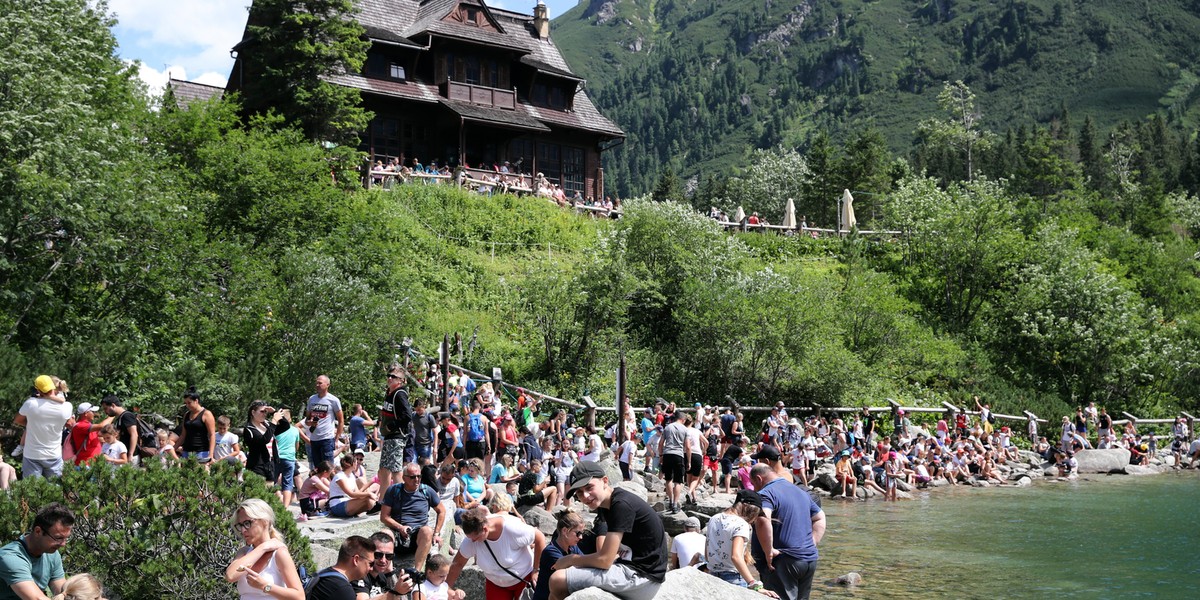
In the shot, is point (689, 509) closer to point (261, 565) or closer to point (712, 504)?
point (712, 504)

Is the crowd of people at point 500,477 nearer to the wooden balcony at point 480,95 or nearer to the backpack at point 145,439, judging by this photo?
the backpack at point 145,439

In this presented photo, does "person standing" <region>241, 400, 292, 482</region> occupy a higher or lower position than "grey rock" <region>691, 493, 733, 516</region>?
higher

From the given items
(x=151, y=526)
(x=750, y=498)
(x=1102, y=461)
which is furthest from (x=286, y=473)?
(x=1102, y=461)

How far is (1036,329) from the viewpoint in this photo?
134 feet

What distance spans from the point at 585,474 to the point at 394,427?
268 inches

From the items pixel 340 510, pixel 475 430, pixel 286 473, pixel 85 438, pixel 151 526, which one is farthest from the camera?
pixel 475 430

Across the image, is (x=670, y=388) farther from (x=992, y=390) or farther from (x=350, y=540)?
(x=350, y=540)

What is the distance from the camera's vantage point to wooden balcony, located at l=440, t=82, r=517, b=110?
1757 inches

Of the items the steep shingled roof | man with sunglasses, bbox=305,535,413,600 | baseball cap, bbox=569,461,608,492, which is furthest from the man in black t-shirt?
the steep shingled roof

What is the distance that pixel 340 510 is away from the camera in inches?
553

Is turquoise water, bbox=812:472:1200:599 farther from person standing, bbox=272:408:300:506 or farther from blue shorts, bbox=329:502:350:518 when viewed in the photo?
person standing, bbox=272:408:300:506

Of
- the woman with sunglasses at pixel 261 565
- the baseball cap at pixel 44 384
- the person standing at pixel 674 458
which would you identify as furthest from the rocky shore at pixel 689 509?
the baseball cap at pixel 44 384

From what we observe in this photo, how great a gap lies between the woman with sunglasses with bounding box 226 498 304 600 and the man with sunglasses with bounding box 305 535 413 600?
0.55ft

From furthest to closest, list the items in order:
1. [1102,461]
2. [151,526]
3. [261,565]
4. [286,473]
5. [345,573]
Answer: [1102,461]
[286,473]
[151,526]
[345,573]
[261,565]
